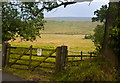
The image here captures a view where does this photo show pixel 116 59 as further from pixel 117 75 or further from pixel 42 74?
pixel 42 74

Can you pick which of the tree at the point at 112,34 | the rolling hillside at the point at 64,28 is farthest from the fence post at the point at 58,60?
the rolling hillside at the point at 64,28

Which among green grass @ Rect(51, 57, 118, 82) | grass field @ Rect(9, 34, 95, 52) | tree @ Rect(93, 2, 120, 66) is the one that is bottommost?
grass field @ Rect(9, 34, 95, 52)

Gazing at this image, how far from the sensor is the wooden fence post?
34.0 feet

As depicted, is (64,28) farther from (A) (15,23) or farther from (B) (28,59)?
(B) (28,59)

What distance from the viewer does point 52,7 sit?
14.8 metres

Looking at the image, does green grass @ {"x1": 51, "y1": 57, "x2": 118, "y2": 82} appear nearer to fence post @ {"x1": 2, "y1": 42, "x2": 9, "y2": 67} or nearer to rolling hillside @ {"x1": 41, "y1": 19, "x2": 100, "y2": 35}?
fence post @ {"x1": 2, "y1": 42, "x2": 9, "y2": 67}

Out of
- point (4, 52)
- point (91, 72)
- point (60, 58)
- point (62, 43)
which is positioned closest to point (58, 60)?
point (60, 58)

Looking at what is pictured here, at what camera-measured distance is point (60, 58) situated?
34.3 feet

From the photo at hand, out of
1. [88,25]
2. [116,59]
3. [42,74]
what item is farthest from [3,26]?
[88,25]

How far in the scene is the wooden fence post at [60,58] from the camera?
10367mm

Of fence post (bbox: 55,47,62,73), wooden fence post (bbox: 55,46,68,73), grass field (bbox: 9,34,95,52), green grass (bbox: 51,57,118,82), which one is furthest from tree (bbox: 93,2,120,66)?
grass field (bbox: 9,34,95,52)

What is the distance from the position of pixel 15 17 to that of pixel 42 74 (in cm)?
769

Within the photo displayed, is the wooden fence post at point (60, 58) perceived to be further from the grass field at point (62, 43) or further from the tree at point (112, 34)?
the grass field at point (62, 43)

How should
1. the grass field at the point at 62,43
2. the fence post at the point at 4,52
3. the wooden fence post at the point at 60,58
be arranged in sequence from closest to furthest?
the wooden fence post at the point at 60,58 → the fence post at the point at 4,52 → the grass field at the point at 62,43
